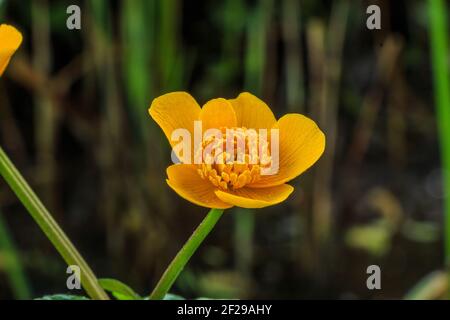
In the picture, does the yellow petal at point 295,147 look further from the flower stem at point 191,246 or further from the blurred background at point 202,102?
the blurred background at point 202,102

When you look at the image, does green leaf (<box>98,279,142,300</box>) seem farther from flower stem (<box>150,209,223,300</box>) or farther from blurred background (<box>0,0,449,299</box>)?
blurred background (<box>0,0,449,299</box>)

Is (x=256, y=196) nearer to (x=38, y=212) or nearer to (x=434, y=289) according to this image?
(x=38, y=212)

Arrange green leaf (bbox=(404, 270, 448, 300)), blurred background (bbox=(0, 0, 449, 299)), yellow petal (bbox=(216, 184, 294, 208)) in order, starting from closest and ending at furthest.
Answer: yellow petal (bbox=(216, 184, 294, 208))
green leaf (bbox=(404, 270, 448, 300))
blurred background (bbox=(0, 0, 449, 299))

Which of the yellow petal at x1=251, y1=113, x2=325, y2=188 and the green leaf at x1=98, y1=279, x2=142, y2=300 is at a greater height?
the yellow petal at x1=251, y1=113, x2=325, y2=188

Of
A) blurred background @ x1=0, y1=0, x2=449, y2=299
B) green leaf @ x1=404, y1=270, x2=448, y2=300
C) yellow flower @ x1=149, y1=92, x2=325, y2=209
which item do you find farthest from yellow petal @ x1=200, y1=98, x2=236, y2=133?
blurred background @ x1=0, y1=0, x2=449, y2=299

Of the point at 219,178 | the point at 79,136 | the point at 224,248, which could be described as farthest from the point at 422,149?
the point at 219,178

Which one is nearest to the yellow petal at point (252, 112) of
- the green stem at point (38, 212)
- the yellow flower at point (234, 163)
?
the yellow flower at point (234, 163)
